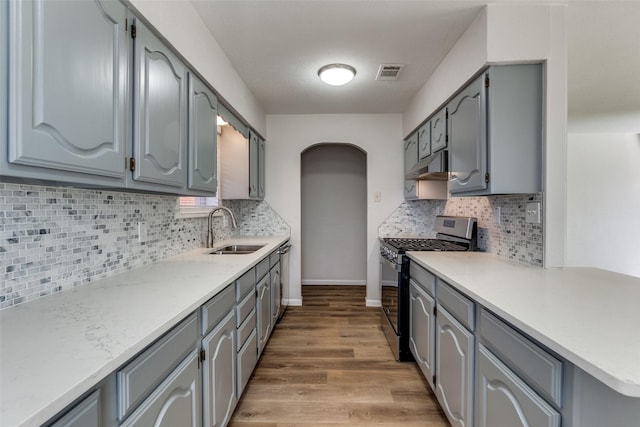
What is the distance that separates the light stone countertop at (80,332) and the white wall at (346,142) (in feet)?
7.23

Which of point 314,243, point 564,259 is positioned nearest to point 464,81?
point 564,259

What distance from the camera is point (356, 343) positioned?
2.65m

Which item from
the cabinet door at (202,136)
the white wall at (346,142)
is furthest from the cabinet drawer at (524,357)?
the white wall at (346,142)

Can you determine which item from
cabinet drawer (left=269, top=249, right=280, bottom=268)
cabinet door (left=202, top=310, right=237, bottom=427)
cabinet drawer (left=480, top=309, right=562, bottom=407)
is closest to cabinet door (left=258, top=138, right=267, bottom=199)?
cabinet drawer (left=269, top=249, right=280, bottom=268)

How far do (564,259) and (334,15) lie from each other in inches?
77.0

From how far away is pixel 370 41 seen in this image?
6.60 feet

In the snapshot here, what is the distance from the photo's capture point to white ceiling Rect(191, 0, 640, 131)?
1.68 meters

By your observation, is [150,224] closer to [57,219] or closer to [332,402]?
[57,219]

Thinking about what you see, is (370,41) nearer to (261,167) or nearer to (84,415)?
(261,167)

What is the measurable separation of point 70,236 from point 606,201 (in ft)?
21.4

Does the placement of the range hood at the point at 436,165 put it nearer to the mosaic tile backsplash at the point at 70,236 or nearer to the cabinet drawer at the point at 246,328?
the cabinet drawer at the point at 246,328

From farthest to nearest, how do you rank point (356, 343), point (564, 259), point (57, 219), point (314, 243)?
point (314, 243) → point (356, 343) → point (564, 259) → point (57, 219)

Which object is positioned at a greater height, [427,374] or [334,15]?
[334,15]

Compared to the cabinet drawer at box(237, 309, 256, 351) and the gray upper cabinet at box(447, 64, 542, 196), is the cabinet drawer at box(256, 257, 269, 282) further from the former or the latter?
the gray upper cabinet at box(447, 64, 542, 196)
